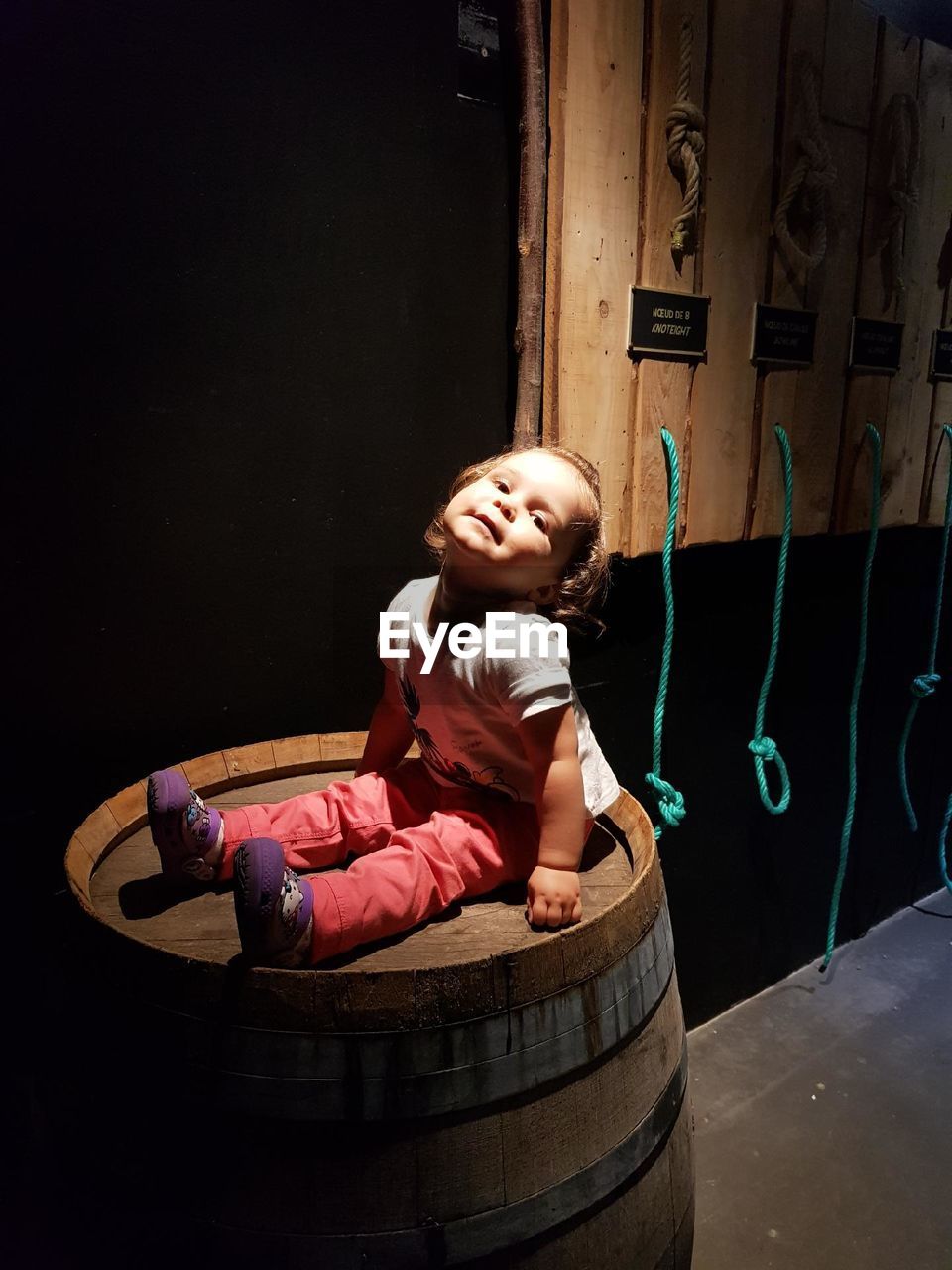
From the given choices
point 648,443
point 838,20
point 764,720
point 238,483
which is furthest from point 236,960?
point 838,20

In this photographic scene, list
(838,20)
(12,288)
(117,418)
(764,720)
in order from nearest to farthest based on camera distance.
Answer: (12,288), (117,418), (838,20), (764,720)

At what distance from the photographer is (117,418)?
1284 mm

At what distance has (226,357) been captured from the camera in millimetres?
1354

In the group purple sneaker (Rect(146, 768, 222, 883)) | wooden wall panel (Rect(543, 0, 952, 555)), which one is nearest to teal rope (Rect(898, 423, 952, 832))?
wooden wall panel (Rect(543, 0, 952, 555))

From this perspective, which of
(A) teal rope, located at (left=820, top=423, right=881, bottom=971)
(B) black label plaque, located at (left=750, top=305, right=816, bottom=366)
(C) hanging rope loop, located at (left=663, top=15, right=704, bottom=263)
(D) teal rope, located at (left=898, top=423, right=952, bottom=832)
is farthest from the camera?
(D) teal rope, located at (left=898, top=423, right=952, bottom=832)

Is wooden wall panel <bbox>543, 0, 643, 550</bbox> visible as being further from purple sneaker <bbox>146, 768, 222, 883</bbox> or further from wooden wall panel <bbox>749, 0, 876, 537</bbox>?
purple sneaker <bbox>146, 768, 222, 883</bbox>

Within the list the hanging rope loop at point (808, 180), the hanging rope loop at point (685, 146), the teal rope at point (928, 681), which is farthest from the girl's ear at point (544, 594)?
the teal rope at point (928, 681)

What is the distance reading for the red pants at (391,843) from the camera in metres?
0.98

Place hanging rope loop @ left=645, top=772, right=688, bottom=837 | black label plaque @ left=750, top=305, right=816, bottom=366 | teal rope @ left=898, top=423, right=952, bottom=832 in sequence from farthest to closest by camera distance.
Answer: teal rope @ left=898, top=423, right=952, bottom=832 < black label plaque @ left=750, top=305, right=816, bottom=366 < hanging rope loop @ left=645, top=772, right=688, bottom=837

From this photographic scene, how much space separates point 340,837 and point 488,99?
1.29 meters

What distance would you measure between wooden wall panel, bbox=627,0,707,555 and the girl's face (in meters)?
0.53

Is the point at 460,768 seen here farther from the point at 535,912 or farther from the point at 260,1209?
the point at 260,1209

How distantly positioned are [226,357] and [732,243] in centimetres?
105

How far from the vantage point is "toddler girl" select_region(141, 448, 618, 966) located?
1060 mm
